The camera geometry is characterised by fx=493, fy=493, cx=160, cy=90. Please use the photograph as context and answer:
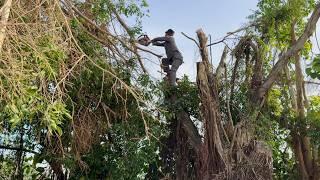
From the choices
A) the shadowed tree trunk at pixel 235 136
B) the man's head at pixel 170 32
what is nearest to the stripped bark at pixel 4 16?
the shadowed tree trunk at pixel 235 136

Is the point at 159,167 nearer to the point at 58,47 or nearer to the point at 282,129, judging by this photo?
the point at 282,129

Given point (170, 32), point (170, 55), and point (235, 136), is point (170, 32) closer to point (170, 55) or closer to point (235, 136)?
point (170, 55)

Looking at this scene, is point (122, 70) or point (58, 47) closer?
point (58, 47)

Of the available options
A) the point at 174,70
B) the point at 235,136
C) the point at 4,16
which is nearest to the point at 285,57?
the point at 235,136

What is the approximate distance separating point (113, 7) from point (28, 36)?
9.01 ft

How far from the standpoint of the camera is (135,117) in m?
7.09

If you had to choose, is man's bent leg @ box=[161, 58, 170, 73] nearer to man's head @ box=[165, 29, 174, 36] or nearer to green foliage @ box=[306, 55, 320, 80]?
man's head @ box=[165, 29, 174, 36]

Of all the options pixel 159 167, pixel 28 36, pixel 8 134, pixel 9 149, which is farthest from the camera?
pixel 159 167

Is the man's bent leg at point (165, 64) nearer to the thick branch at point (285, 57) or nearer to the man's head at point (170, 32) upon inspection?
the man's head at point (170, 32)

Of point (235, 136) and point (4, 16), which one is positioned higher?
point (4, 16)

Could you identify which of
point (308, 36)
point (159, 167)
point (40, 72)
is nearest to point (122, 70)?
point (159, 167)

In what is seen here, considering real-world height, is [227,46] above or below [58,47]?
above

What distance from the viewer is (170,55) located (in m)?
8.03

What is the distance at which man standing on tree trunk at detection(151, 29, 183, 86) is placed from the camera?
310 inches
